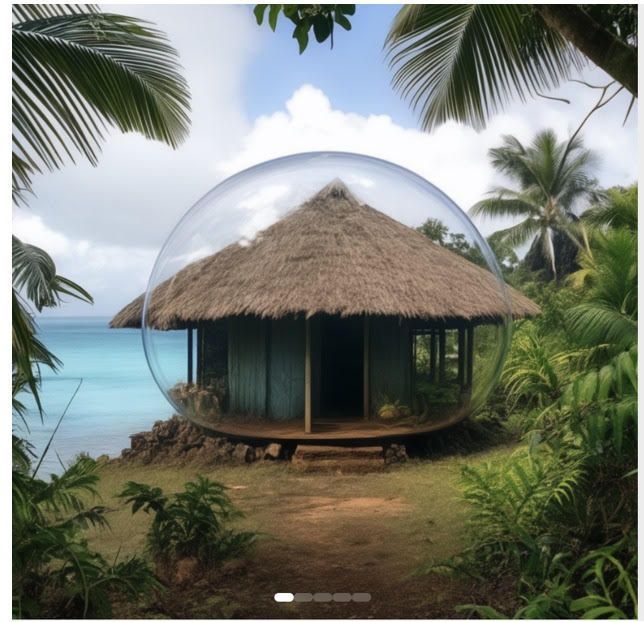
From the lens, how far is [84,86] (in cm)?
296

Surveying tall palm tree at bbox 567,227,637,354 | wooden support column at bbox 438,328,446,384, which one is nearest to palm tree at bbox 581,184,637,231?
tall palm tree at bbox 567,227,637,354

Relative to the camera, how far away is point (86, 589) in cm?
245

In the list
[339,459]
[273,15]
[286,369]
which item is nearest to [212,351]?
[286,369]

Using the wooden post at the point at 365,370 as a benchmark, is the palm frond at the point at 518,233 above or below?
above

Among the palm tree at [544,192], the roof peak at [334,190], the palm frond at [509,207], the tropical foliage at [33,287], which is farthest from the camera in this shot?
the palm frond at [509,207]

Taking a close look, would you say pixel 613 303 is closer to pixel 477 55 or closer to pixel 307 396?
pixel 477 55

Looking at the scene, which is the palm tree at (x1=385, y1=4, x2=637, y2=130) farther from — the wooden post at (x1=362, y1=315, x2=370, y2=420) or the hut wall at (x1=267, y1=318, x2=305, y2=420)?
the hut wall at (x1=267, y1=318, x2=305, y2=420)

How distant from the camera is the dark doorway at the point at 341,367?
3.51 meters

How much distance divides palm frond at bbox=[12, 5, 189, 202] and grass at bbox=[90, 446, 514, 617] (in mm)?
1640

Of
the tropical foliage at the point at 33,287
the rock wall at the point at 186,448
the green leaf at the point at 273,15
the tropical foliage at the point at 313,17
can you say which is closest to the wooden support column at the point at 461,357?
the rock wall at the point at 186,448

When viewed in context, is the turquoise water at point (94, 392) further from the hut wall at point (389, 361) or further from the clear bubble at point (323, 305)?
the hut wall at point (389, 361)

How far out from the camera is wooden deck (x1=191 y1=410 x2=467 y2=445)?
3.50 meters

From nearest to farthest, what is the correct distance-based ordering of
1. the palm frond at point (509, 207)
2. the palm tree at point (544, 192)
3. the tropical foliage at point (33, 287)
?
the tropical foliage at point (33, 287) < the palm tree at point (544, 192) < the palm frond at point (509, 207)

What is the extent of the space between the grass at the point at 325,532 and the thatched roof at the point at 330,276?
0.82 m
